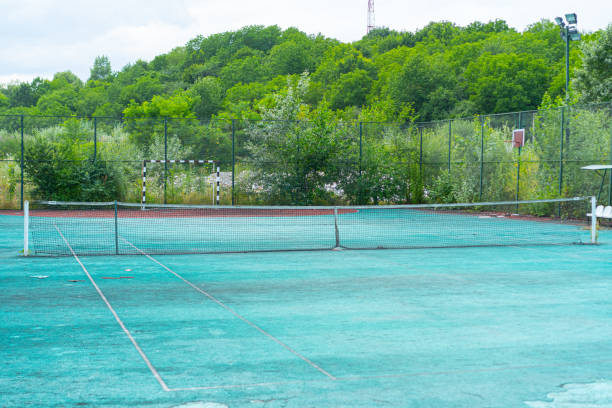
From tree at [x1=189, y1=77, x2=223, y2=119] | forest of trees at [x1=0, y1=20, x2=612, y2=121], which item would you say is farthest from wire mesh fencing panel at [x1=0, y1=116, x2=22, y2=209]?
tree at [x1=189, y1=77, x2=223, y2=119]

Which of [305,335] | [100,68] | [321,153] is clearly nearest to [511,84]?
[321,153]

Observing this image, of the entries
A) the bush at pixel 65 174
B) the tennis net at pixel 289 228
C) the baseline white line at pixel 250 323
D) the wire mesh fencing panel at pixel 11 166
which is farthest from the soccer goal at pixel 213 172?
the baseline white line at pixel 250 323

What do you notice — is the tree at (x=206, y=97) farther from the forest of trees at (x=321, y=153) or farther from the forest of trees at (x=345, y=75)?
the forest of trees at (x=321, y=153)

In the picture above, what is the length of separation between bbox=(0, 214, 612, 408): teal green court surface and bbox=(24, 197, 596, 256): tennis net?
7.87ft

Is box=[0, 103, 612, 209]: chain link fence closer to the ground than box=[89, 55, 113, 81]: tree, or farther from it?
closer to the ground

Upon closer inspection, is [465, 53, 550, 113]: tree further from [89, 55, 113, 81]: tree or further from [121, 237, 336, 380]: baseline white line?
[89, 55, 113, 81]: tree

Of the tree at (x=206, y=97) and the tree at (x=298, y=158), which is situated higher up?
the tree at (x=206, y=97)

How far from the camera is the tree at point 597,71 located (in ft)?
111

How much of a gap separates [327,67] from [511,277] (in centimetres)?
5874

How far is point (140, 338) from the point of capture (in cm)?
532

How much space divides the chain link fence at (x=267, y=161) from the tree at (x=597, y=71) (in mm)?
14155

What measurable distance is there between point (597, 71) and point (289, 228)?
2530 centimetres

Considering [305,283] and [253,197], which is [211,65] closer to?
[253,197]

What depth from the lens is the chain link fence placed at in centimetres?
2219
